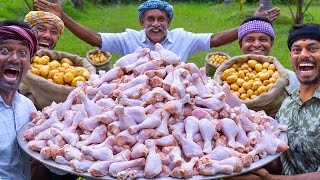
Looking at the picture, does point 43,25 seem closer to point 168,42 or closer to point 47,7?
point 47,7

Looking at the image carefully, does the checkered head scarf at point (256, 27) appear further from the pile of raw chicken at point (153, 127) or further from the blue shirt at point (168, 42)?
the pile of raw chicken at point (153, 127)

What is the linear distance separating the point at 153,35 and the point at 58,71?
1.36 m

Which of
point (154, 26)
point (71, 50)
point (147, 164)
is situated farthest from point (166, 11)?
point (71, 50)

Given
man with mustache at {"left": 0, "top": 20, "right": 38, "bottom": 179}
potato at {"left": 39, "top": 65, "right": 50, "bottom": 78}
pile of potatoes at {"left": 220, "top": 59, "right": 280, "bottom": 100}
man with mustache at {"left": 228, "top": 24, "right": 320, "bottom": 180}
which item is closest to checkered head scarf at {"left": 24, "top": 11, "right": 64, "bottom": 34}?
potato at {"left": 39, "top": 65, "right": 50, "bottom": 78}

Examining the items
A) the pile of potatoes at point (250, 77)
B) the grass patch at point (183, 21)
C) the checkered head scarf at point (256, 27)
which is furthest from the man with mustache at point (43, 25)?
the grass patch at point (183, 21)

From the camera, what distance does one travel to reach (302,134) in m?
3.47

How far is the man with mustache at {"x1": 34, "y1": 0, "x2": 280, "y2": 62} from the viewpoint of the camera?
541 centimetres

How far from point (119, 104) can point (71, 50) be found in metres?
9.80

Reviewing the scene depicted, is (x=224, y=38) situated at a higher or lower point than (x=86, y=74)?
higher

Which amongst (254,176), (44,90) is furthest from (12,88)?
(254,176)

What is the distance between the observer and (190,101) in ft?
10.2

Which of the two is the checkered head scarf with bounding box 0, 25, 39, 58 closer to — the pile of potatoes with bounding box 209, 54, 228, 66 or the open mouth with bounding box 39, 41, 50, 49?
the open mouth with bounding box 39, 41, 50, 49

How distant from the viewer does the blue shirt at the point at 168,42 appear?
5.62 metres

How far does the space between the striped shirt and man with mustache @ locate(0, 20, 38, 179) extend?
1873mm
